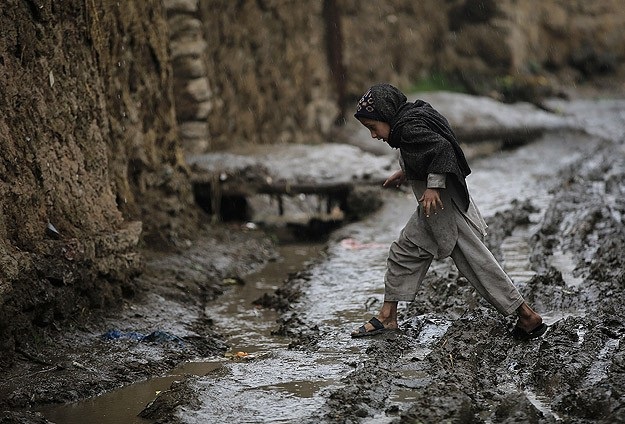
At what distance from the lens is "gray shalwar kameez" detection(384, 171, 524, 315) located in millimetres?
5672

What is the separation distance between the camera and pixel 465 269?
5.78 metres

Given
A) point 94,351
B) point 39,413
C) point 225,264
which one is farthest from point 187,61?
point 39,413

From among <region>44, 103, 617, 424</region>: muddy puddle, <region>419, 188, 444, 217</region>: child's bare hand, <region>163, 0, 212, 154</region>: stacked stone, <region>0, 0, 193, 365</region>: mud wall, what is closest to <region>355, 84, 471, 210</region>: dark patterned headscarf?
<region>419, 188, 444, 217</region>: child's bare hand

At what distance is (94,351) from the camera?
5793 mm

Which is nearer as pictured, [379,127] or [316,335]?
[379,127]

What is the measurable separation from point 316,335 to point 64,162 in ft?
6.59

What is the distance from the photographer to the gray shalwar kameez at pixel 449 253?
18.6 feet

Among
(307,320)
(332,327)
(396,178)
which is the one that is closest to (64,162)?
(307,320)

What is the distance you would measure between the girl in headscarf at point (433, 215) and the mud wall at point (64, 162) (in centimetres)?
182

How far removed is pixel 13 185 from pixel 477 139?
9.50m

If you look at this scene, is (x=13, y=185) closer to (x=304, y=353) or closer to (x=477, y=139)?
(x=304, y=353)

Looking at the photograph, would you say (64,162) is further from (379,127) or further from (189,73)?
(189,73)

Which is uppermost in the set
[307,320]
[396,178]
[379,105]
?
[379,105]

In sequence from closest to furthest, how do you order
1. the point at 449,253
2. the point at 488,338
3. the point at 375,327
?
the point at 488,338, the point at 449,253, the point at 375,327
